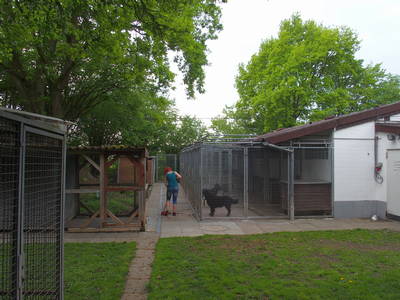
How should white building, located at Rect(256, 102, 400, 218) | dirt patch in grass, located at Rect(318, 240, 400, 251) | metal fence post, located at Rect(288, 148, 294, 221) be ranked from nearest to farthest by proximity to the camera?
dirt patch in grass, located at Rect(318, 240, 400, 251) < metal fence post, located at Rect(288, 148, 294, 221) < white building, located at Rect(256, 102, 400, 218)

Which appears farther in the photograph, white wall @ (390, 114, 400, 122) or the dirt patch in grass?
white wall @ (390, 114, 400, 122)

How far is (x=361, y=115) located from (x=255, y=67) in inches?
735

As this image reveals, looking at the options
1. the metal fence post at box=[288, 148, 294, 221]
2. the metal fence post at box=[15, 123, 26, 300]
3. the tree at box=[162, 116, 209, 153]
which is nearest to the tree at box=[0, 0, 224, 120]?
the metal fence post at box=[15, 123, 26, 300]

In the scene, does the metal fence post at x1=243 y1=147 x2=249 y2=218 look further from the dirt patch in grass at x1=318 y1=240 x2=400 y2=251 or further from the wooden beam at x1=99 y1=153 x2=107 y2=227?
the wooden beam at x1=99 y1=153 x2=107 y2=227

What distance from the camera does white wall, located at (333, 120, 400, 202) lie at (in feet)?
35.0

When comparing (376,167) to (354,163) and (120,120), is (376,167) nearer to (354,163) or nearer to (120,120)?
(354,163)

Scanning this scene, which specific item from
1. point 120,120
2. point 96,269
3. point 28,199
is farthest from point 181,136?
point 28,199

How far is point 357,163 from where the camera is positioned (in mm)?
10773

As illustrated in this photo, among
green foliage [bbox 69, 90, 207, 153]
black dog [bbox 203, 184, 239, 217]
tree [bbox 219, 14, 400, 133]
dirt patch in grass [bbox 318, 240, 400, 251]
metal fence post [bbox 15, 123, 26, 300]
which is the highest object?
tree [bbox 219, 14, 400, 133]

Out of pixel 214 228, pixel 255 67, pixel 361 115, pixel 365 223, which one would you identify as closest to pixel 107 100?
pixel 214 228

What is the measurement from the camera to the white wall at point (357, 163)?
10.7 metres

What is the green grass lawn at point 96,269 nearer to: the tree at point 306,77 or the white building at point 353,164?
the white building at point 353,164

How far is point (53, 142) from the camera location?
367 cm

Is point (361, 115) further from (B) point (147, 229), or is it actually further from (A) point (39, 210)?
(A) point (39, 210)
